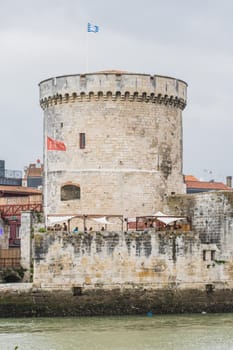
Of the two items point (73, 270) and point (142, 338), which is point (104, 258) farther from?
point (142, 338)

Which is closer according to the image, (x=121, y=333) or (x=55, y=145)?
(x=121, y=333)

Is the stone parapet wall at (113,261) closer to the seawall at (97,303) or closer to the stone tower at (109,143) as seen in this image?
the seawall at (97,303)

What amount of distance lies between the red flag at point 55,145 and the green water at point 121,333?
8391 mm

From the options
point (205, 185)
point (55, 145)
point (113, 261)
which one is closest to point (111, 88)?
point (55, 145)

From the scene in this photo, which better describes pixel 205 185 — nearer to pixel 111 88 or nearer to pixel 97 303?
pixel 111 88

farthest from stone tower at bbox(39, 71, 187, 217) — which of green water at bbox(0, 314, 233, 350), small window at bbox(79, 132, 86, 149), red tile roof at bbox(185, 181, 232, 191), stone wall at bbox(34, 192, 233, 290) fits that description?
red tile roof at bbox(185, 181, 232, 191)

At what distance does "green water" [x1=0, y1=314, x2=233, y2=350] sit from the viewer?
32312 mm

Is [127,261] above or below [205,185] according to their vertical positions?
below

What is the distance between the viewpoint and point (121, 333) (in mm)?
34375

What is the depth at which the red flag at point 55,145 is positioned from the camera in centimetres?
4362

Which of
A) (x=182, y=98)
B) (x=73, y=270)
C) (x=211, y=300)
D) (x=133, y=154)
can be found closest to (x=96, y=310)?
(x=73, y=270)

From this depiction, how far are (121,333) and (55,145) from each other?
39.1ft

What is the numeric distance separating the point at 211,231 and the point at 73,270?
592cm

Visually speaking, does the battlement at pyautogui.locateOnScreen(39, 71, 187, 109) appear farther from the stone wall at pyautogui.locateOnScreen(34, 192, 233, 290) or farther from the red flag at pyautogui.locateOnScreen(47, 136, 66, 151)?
the stone wall at pyautogui.locateOnScreen(34, 192, 233, 290)
